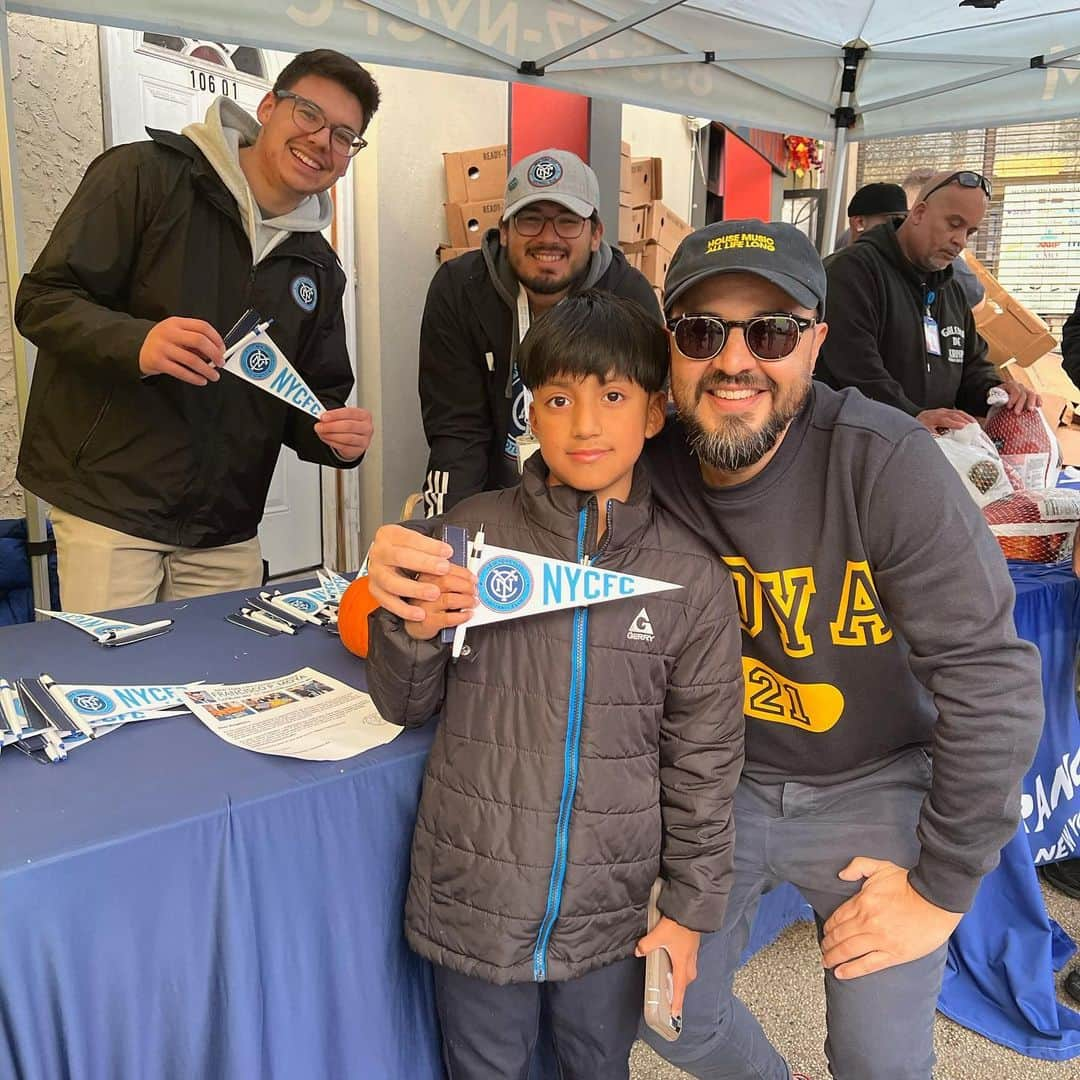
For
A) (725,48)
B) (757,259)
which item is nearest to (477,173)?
(725,48)

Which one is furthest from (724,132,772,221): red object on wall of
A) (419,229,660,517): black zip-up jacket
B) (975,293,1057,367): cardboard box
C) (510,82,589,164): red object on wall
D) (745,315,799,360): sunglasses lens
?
(745,315,799,360): sunglasses lens

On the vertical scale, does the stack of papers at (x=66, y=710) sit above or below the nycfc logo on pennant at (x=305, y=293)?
below

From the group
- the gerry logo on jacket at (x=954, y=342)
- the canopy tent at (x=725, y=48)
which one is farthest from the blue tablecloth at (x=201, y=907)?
the gerry logo on jacket at (x=954, y=342)

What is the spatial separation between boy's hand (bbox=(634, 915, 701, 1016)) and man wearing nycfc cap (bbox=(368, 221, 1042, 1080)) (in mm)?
211

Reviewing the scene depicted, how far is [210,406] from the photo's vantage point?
238 centimetres

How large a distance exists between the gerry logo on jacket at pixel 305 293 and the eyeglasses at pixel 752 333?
1418 mm

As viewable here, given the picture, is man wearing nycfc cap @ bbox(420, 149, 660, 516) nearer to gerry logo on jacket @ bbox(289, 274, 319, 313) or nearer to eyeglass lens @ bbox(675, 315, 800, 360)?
gerry logo on jacket @ bbox(289, 274, 319, 313)

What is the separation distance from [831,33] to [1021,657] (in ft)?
11.6

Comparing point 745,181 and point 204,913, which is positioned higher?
point 745,181

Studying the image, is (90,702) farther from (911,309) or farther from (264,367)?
(911,309)

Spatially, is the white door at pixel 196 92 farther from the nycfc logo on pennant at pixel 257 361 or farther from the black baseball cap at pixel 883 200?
the black baseball cap at pixel 883 200

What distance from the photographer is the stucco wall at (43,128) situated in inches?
149

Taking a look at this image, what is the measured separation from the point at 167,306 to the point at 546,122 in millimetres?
3841

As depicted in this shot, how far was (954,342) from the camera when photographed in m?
3.68
